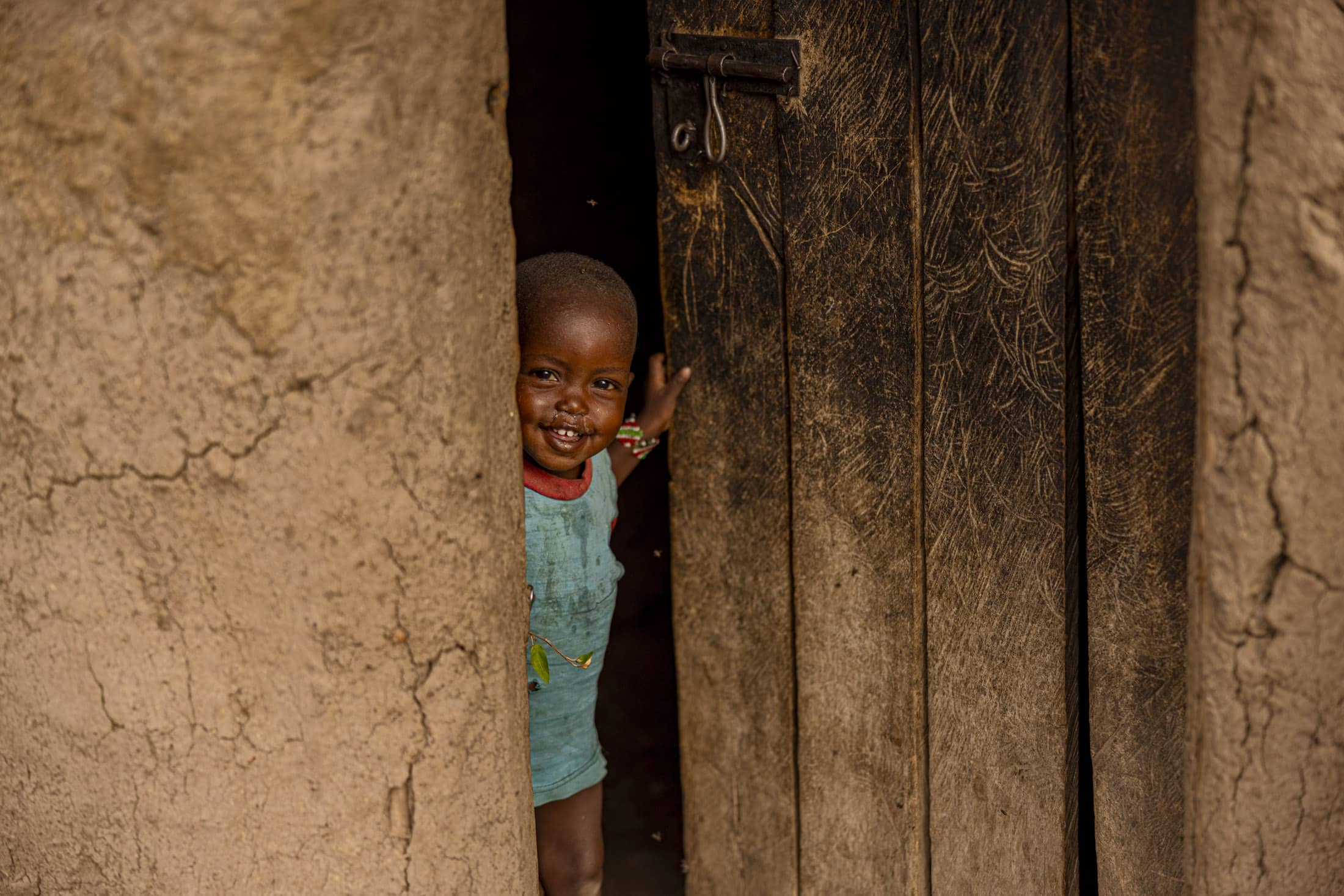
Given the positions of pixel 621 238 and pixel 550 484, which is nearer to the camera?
pixel 550 484

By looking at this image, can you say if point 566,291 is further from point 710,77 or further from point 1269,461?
point 1269,461

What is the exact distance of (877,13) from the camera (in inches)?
68.4

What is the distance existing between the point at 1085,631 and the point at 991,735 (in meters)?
0.23

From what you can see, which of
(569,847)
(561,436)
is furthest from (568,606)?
(569,847)

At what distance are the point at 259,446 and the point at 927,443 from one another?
1.00m

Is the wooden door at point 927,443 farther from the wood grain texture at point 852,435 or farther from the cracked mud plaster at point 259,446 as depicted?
the cracked mud plaster at point 259,446

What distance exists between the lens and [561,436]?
191 cm

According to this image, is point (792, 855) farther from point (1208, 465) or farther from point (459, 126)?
point (459, 126)

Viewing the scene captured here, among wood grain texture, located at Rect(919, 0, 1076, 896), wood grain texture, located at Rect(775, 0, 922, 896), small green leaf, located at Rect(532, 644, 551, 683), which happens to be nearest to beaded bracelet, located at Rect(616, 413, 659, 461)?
wood grain texture, located at Rect(775, 0, 922, 896)

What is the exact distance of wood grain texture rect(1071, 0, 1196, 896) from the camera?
1.55m

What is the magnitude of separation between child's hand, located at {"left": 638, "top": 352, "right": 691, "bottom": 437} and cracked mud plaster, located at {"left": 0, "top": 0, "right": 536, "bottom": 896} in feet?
1.88

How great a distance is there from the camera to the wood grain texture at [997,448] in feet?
5.45

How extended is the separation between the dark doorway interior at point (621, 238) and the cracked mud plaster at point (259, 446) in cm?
100

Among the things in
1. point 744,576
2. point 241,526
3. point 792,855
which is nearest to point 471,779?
point 241,526
